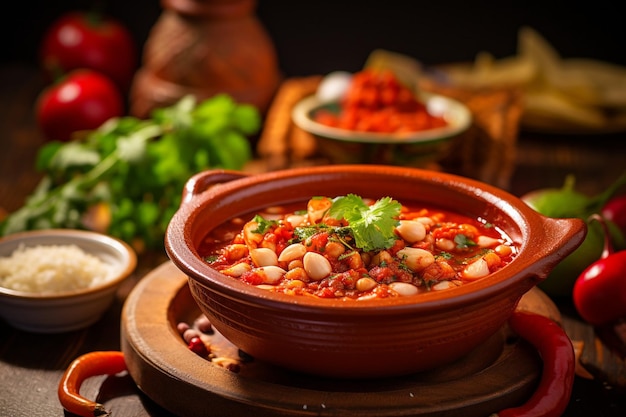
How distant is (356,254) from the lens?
1.89 m

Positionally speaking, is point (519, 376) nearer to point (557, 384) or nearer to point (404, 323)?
point (557, 384)

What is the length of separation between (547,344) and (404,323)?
0.47 m

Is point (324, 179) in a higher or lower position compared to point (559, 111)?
higher

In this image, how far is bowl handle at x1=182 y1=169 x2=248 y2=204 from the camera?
7.27ft

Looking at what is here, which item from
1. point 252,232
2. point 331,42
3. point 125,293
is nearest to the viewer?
point 252,232

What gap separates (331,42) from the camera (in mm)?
5145

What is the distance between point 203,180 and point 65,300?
50 cm

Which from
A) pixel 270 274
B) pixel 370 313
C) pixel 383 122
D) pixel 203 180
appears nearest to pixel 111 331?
pixel 203 180

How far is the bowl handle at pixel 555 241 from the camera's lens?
5.98 feet

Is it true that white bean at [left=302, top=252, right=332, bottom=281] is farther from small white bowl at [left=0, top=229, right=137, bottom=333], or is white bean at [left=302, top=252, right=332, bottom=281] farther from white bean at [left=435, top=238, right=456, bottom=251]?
small white bowl at [left=0, top=229, right=137, bottom=333]

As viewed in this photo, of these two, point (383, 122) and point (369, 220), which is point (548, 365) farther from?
point (383, 122)

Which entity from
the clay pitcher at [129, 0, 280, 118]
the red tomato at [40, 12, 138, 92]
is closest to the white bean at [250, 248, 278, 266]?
the clay pitcher at [129, 0, 280, 118]

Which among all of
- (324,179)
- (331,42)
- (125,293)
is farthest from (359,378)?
(331,42)

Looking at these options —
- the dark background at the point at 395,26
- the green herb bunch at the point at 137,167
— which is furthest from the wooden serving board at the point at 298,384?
the dark background at the point at 395,26
